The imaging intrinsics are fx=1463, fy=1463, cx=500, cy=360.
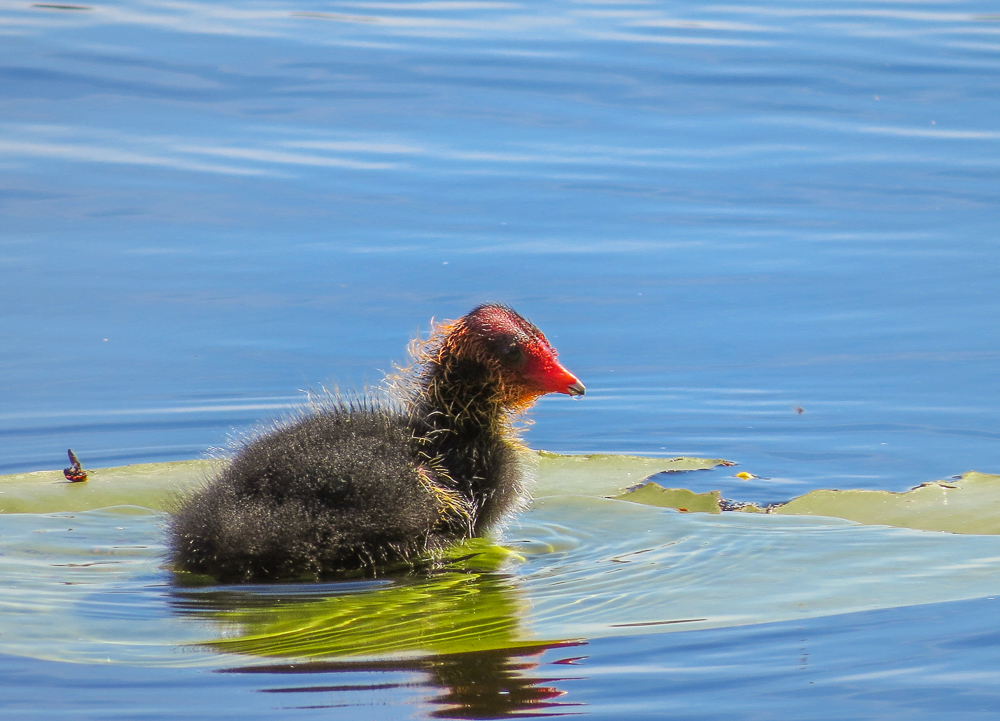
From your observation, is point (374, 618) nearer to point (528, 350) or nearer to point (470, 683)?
point (470, 683)

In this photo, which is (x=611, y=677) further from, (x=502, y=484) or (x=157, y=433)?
(x=157, y=433)

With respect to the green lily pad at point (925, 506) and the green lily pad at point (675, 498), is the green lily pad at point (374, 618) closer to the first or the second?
the green lily pad at point (675, 498)

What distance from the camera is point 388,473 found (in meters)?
5.71

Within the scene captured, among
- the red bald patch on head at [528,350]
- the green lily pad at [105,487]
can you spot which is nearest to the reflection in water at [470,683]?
the red bald patch on head at [528,350]

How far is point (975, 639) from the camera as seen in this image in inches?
201

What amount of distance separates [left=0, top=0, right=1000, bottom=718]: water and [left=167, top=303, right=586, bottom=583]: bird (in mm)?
389

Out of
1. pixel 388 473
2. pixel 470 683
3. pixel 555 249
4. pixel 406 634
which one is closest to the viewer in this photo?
pixel 470 683

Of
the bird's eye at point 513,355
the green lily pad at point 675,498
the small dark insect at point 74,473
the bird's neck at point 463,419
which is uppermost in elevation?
the bird's eye at point 513,355

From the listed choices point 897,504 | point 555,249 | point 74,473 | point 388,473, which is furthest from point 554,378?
point 555,249

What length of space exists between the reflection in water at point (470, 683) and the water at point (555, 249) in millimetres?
50

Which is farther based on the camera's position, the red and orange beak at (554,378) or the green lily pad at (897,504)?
the green lily pad at (897,504)

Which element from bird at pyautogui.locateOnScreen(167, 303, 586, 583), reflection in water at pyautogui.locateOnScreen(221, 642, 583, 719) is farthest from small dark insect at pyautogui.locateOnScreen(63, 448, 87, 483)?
reflection in water at pyautogui.locateOnScreen(221, 642, 583, 719)

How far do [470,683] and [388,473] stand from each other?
1201 mm

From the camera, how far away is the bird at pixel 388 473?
557 cm
